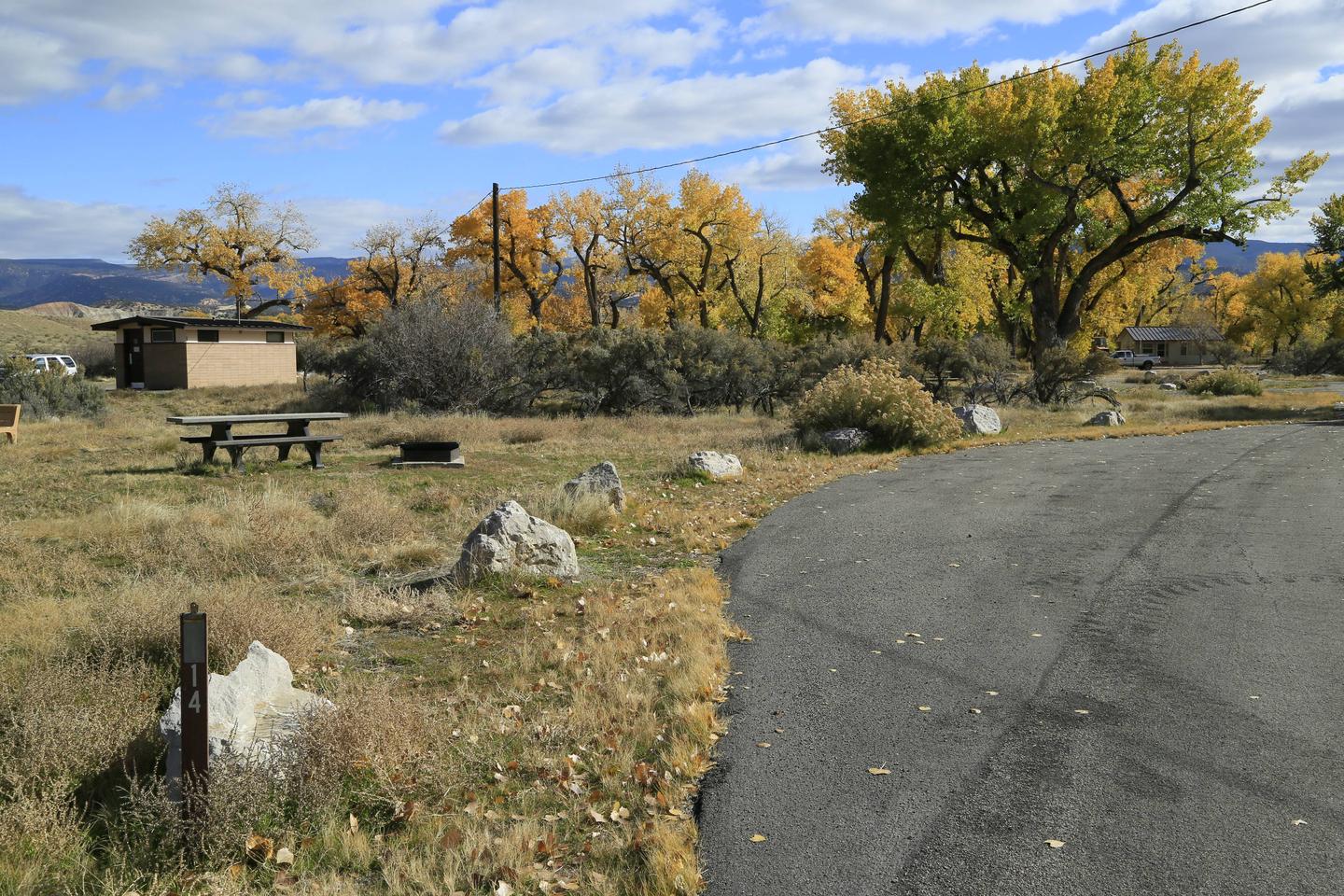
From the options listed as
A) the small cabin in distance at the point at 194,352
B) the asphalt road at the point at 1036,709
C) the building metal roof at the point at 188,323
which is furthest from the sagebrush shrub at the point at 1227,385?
the building metal roof at the point at 188,323

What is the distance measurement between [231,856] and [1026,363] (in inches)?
1960

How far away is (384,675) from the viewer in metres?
6.47

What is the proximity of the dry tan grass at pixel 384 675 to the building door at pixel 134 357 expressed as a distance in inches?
1324

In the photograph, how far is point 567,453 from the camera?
18781 mm

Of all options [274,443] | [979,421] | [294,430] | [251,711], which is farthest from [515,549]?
[979,421]

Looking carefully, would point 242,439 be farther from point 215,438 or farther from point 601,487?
point 601,487

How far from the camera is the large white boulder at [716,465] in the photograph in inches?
602

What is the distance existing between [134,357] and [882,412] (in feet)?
123

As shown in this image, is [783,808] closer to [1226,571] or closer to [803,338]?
[1226,571]

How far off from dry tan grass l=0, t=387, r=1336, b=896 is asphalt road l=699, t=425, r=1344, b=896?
18.7 inches

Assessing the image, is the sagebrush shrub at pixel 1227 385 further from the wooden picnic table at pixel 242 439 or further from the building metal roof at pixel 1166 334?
the building metal roof at pixel 1166 334

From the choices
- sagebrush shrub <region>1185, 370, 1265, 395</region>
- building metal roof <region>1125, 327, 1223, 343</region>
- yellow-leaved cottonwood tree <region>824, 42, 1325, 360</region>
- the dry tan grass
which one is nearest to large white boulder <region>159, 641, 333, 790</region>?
the dry tan grass

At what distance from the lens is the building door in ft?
145

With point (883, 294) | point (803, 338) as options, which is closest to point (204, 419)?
point (883, 294)
